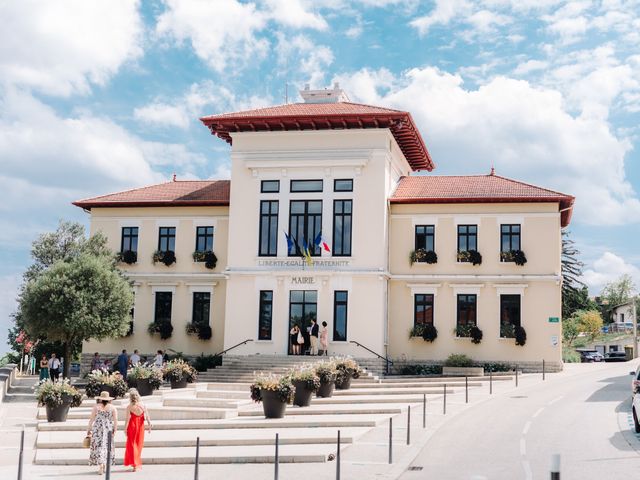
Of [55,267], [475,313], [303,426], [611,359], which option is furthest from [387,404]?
[611,359]

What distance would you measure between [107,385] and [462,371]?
15.0 meters

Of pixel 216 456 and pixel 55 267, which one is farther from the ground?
pixel 55 267

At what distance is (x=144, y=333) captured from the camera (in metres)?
40.6

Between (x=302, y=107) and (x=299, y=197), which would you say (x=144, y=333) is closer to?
(x=299, y=197)

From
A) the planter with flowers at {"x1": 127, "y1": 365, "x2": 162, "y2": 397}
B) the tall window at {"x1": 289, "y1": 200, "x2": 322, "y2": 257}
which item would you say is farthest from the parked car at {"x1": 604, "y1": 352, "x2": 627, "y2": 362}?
the planter with flowers at {"x1": 127, "y1": 365, "x2": 162, "y2": 397}

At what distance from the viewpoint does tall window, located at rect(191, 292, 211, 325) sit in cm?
4028

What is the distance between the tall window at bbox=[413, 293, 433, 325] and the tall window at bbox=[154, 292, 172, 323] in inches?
472

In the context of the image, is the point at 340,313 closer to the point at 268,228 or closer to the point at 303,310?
the point at 303,310

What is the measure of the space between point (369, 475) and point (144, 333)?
88.6 feet

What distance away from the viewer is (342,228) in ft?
123

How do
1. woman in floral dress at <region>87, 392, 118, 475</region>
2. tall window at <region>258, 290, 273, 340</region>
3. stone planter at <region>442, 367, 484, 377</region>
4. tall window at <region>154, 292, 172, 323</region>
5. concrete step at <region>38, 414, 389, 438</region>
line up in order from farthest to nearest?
tall window at <region>154, 292, 172, 323</region>
tall window at <region>258, 290, 273, 340</region>
stone planter at <region>442, 367, 484, 377</region>
concrete step at <region>38, 414, 389, 438</region>
woman in floral dress at <region>87, 392, 118, 475</region>

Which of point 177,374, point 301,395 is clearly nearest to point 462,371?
point 301,395

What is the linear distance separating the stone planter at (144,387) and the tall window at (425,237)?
14489 mm

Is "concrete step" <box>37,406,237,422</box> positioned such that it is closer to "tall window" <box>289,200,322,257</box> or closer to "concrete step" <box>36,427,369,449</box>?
"concrete step" <box>36,427,369,449</box>
